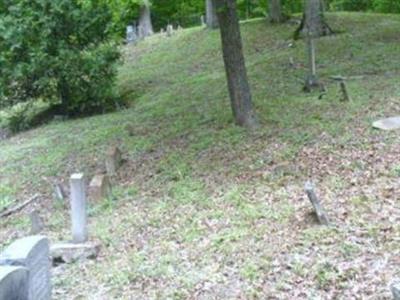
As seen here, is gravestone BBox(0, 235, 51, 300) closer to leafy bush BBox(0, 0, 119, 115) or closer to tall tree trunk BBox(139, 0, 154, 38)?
leafy bush BBox(0, 0, 119, 115)

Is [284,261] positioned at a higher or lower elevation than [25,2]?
lower

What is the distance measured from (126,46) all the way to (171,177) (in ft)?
57.4

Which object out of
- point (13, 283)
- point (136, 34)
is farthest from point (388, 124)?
point (136, 34)

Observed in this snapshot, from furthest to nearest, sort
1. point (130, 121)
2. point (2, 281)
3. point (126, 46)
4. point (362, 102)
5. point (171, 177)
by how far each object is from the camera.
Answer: point (126, 46), point (130, 121), point (362, 102), point (171, 177), point (2, 281)

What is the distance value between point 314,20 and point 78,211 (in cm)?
1292

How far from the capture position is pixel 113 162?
9883 mm

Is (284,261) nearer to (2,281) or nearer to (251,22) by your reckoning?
(2,281)

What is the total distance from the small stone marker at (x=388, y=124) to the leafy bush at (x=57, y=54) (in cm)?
868

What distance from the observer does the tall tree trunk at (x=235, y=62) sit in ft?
31.5

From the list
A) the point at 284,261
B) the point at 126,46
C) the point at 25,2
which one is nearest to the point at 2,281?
the point at 284,261

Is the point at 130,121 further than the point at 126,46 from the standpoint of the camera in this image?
No

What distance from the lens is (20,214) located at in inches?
354

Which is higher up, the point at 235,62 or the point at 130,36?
the point at 235,62

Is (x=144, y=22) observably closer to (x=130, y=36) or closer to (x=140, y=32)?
(x=140, y=32)
